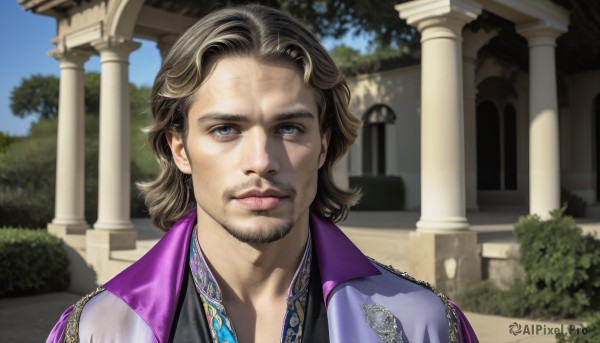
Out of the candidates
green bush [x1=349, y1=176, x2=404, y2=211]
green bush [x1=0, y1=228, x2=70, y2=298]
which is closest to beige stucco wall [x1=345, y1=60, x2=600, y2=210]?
green bush [x1=349, y1=176, x2=404, y2=211]

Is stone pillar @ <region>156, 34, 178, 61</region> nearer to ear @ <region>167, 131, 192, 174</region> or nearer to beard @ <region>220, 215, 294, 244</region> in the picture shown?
ear @ <region>167, 131, 192, 174</region>

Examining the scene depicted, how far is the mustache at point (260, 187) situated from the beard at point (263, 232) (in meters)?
0.07

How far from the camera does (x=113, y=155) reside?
10625mm

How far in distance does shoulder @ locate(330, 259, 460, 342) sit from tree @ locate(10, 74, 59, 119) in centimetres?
5527

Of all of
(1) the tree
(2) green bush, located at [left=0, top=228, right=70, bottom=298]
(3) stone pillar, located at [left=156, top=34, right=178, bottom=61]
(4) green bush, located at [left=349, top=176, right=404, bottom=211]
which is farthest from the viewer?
(1) the tree

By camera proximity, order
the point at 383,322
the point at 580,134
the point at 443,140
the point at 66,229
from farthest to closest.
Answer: the point at 580,134
the point at 66,229
the point at 443,140
the point at 383,322

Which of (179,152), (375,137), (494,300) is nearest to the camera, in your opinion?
(179,152)

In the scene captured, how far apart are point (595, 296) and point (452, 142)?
2.48 meters

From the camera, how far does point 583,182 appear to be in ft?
54.5

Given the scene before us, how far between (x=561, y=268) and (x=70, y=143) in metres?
8.94

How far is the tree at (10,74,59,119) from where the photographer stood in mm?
52875

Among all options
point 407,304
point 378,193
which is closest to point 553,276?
point 407,304

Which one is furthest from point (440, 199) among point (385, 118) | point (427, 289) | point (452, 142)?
point (385, 118)

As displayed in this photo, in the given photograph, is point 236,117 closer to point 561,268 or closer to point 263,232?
point 263,232
